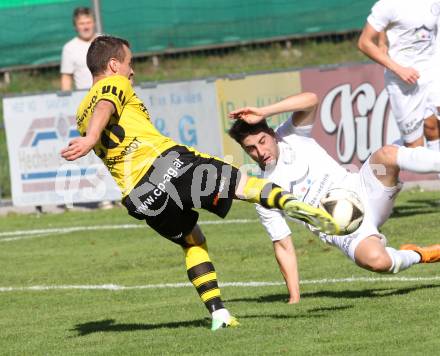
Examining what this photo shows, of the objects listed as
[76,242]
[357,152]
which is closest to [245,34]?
[357,152]

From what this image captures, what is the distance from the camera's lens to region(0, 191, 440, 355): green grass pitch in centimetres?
693

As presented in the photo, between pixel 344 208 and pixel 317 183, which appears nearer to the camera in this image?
pixel 344 208

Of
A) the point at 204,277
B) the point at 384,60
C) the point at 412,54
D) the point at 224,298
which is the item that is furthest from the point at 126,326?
the point at 412,54

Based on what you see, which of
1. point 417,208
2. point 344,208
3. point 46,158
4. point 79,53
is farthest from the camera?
point 46,158

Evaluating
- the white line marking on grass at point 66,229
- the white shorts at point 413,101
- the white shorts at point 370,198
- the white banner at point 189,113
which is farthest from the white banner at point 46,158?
the white shorts at point 370,198

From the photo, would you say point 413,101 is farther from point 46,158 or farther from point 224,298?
point 46,158

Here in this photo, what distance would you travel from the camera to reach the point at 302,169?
27.2 ft

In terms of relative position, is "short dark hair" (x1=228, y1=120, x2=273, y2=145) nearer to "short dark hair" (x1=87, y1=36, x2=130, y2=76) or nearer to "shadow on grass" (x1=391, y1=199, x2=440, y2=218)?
"short dark hair" (x1=87, y1=36, x2=130, y2=76)

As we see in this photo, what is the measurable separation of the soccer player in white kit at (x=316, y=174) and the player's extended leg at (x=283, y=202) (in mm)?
580

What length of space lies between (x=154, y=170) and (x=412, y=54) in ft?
15.8

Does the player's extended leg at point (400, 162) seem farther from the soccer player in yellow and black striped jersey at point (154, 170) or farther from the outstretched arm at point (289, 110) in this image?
the soccer player in yellow and black striped jersey at point (154, 170)

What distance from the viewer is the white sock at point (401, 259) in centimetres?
809

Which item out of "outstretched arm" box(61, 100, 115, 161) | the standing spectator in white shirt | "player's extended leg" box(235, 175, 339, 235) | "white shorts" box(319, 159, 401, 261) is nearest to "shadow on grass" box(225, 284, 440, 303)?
"white shorts" box(319, 159, 401, 261)

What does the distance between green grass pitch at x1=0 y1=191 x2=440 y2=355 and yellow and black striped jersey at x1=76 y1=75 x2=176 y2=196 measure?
1026 millimetres
